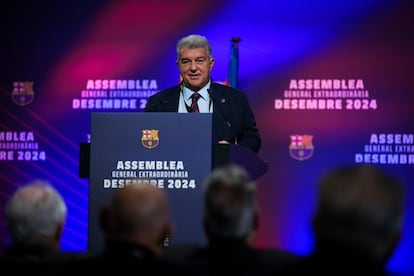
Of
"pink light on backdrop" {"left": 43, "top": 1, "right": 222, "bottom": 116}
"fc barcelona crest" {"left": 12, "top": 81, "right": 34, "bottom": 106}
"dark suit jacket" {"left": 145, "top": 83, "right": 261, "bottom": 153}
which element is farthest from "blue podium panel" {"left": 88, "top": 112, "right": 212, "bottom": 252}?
"fc barcelona crest" {"left": 12, "top": 81, "right": 34, "bottom": 106}

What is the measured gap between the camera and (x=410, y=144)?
7785 millimetres

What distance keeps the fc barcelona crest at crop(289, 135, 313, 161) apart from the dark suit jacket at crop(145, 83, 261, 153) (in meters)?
2.66

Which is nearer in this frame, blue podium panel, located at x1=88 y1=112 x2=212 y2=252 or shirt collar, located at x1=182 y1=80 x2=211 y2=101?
blue podium panel, located at x1=88 y1=112 x2=212 y2=252

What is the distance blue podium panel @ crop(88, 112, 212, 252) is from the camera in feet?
13.8

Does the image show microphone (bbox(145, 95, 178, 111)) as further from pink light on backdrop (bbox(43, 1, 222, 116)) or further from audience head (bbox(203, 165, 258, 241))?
pink light on backdrop (bbox(43, 1, 222, 116))

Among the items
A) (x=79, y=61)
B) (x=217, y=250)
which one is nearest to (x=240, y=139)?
(x=217, y=250)

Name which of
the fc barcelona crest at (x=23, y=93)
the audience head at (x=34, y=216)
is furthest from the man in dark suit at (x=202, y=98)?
the fc barcelona crest at (x=23, y=93)

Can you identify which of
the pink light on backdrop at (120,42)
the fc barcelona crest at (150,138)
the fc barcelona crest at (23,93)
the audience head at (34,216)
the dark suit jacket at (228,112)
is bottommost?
the audience head at (34,216)

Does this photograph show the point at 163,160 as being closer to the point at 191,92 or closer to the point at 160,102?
the point at 160,102

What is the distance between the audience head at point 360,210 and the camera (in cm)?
235

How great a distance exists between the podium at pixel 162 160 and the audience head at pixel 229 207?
158cm

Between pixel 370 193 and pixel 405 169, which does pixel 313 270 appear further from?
pixel 405 169

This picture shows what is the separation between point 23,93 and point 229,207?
6.04 meters

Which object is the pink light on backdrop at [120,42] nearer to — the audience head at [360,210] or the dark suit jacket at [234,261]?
the dark suit jacket at [234,261]
